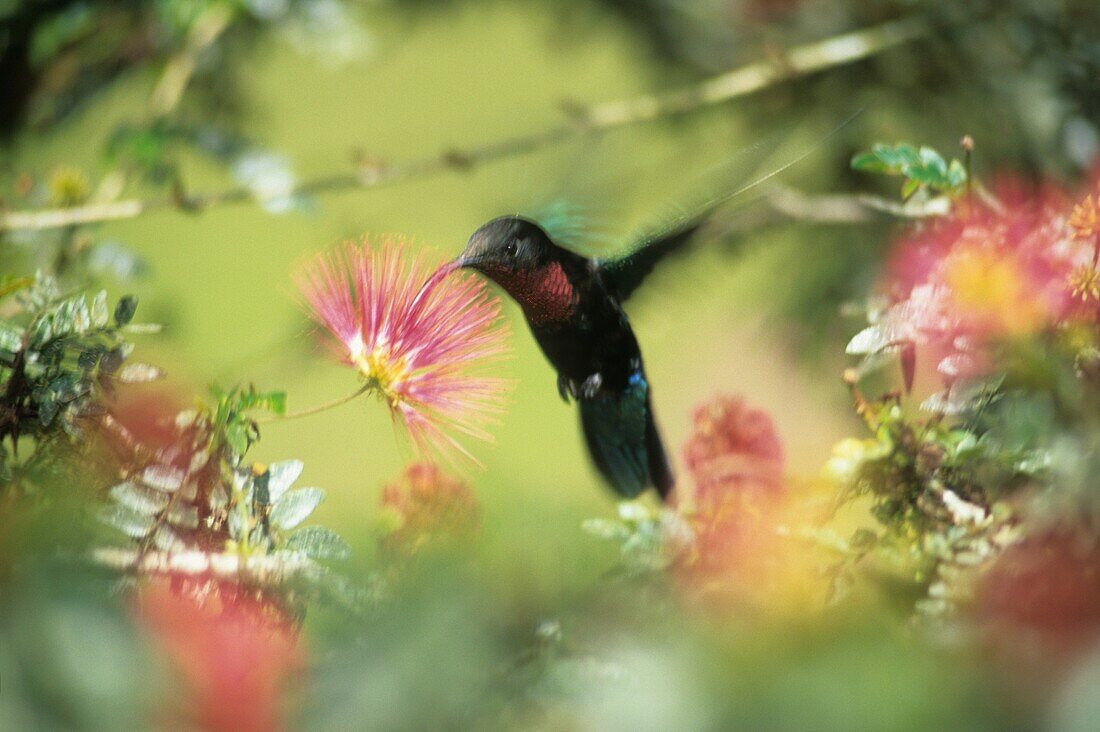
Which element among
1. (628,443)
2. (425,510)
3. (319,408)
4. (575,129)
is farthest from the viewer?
(575,129)

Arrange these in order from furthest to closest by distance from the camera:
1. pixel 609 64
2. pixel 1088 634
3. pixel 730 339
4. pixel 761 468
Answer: pixel 609 64
pixel 730 339
pixel 761 468
pixel 1088 634

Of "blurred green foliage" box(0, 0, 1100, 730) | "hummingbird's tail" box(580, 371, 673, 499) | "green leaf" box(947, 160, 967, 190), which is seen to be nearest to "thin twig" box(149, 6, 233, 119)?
"blurred green foliage" box(0, 0, 1100, 730)

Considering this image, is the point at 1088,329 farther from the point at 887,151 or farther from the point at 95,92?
the point at 95,92

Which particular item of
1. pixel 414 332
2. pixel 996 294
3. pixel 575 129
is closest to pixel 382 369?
pixel 414 332

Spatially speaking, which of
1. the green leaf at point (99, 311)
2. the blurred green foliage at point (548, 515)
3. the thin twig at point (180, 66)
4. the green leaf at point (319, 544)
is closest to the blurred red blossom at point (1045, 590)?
the blurred green foliage at point (548, 515)

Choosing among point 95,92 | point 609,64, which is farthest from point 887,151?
point 609,64

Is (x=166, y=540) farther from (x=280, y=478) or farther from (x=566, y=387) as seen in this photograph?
(x=566, y=387)

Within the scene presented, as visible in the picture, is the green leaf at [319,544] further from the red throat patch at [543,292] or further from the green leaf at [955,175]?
the green leaf at [955,175]
